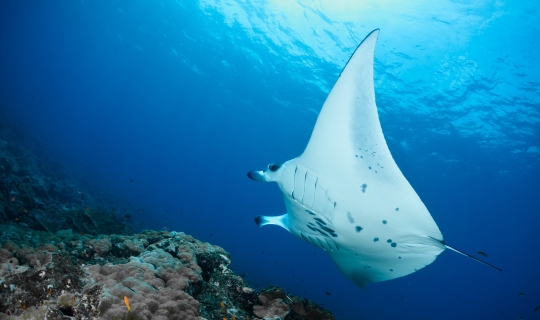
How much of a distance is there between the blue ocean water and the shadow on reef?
5.80 metres

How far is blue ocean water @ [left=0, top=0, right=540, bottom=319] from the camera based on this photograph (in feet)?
47.1

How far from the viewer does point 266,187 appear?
51500 millimetres

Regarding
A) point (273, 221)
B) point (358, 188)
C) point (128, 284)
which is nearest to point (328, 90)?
point (273, 221)

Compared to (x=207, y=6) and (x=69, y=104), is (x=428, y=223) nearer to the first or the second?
(x=207, y=6)

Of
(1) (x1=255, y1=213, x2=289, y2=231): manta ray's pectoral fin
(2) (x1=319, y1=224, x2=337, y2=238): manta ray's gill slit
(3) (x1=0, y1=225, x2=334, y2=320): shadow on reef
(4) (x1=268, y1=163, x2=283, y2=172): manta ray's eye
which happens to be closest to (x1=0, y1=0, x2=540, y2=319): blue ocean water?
(1) (x1=255, y1=213, x2=289, y2=231): manta ray's pectoral fin

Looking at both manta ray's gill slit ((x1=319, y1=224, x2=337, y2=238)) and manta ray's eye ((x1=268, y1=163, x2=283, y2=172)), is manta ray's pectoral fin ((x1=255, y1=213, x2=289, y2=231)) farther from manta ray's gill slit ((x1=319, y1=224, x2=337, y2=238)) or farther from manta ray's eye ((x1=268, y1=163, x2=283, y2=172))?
manta ray's eye ((x1=268, y1=163, x2=283, y2=172))

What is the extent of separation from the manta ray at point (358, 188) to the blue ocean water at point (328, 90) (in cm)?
563

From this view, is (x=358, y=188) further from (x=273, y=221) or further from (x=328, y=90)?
(x=328, y=90)

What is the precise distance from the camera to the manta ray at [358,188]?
9.42ft

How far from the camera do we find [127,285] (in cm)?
250

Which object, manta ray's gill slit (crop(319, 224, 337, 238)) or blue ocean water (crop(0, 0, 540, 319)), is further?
blue ocean water (crop(0, 0, 540, 319))

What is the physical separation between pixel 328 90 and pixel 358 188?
19.2 metres

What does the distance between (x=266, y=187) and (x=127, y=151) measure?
66.8 meters

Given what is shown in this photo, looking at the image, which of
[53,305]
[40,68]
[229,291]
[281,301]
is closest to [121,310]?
[53,305]
